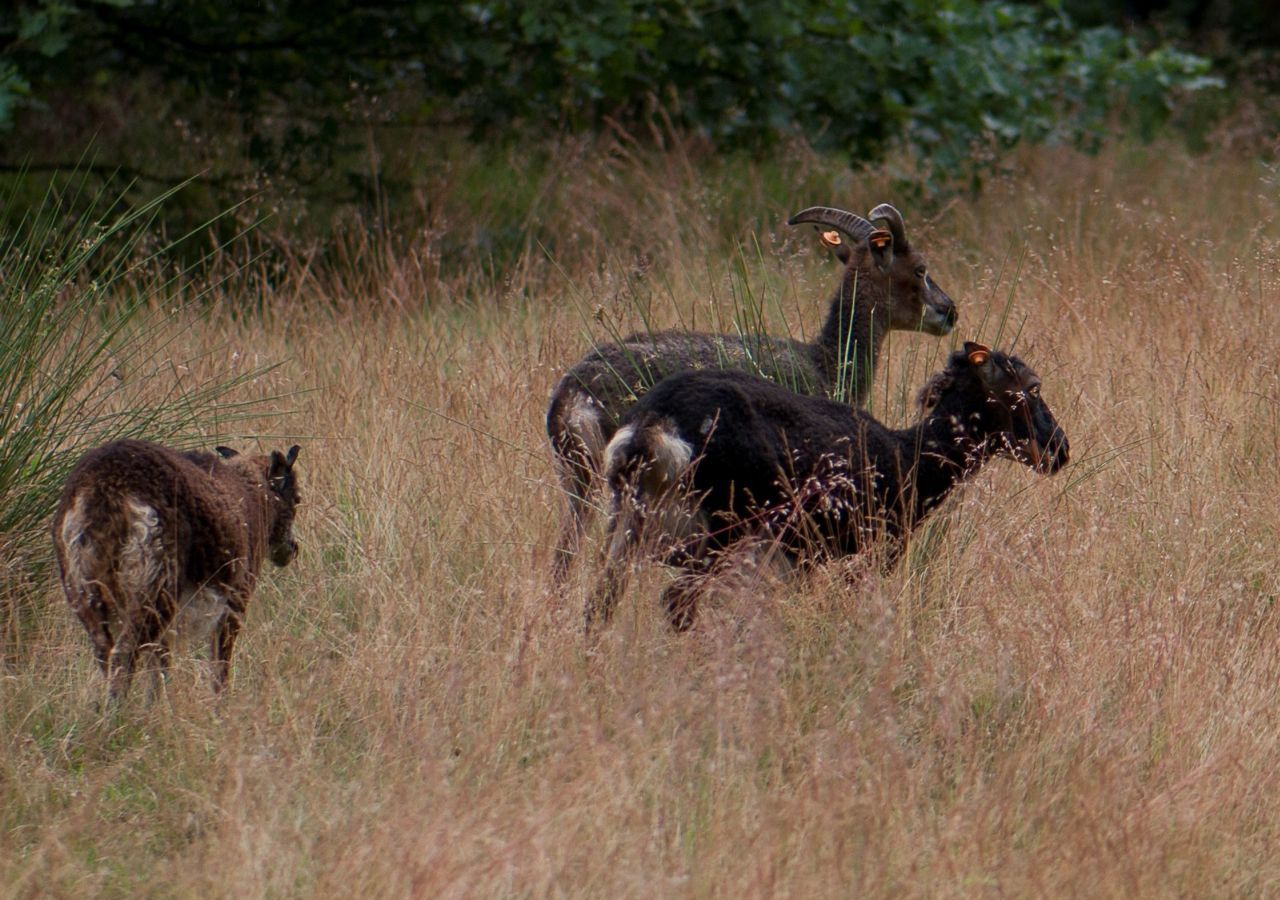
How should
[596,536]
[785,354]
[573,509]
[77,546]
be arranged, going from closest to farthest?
[77,546], [596,536], [573,509], [785,354]

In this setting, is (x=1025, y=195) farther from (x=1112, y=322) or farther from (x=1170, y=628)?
(x=1170, y=628)

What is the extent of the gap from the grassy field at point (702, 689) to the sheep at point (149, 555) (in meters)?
0.17

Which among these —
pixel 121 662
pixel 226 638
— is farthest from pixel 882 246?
pixel 121 662

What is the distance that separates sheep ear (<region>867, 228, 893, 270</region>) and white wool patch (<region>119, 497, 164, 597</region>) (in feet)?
12.0

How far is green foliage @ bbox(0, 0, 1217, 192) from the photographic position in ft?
33.7

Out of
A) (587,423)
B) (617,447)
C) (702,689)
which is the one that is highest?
(617,447)

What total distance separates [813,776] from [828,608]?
1167mm

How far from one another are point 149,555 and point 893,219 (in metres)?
4.02

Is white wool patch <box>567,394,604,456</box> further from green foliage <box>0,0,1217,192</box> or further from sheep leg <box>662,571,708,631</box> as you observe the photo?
green foliage <box>0,0,1217,192</box>

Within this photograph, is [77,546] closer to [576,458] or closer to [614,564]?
[614,564]

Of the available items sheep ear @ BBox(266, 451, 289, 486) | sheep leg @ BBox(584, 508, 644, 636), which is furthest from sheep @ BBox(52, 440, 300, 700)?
sheep leg @ BBox(584, 508, 644, 636)

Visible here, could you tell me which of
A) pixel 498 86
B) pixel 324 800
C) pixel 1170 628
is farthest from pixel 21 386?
pixel 498 86

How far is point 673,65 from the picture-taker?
10844 millimetres

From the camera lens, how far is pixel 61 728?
4770mm
